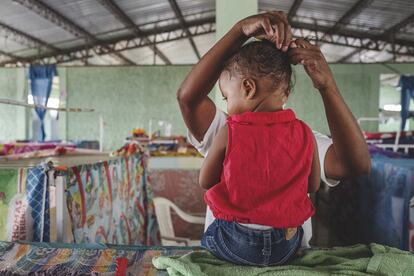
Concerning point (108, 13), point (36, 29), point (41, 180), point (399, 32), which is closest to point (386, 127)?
point (399, 32)

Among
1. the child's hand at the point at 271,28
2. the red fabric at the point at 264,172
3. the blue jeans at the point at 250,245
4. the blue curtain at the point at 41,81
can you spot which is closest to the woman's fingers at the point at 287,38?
the child's hand at the point at 271,28

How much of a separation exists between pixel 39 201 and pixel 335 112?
0.94 metres

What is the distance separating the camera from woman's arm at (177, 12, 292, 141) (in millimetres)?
669

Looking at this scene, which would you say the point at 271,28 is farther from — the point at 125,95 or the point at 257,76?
the point at 125,95

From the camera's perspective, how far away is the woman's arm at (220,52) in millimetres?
669

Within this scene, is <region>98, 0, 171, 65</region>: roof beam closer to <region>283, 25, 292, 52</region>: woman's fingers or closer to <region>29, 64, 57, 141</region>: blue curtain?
<region>29, 64, 57, 141</region>: blue curtain

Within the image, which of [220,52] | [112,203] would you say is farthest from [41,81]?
[220,52]

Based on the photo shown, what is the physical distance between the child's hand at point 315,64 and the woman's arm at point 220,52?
0.10ft

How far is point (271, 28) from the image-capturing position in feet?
2.18

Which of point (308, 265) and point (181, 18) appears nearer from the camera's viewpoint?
point (308, 265)

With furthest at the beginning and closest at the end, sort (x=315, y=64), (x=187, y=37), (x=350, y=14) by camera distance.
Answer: (x=187, y=37) < (x=350, y=14) < (x=315, y=64)

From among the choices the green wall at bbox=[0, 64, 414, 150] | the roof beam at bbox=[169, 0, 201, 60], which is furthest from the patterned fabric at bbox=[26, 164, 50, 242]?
the roof beam at bbox=[169, 0, 201, 60]

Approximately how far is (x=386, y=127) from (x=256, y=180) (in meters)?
14.1

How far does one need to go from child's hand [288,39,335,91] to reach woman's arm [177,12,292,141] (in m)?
0.03
